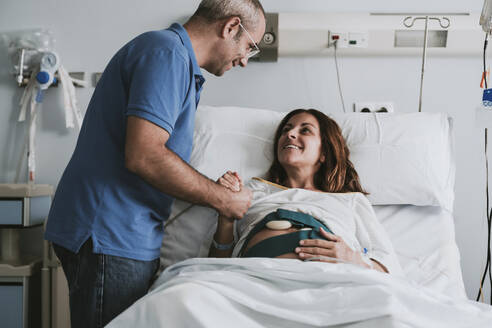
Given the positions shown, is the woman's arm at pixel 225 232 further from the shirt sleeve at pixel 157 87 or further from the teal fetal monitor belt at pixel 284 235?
the shirt sleeve at pixel 157 87

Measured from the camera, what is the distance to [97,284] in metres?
1.22

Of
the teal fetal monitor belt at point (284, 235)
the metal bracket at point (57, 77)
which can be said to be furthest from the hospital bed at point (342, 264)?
the metal bracket at point (57, 77)

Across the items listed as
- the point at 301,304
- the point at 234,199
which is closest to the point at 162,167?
the point at 234,199

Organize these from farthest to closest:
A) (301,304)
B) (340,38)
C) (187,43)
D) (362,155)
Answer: (340,38) → (362,155) → (187,43) → (301,304)

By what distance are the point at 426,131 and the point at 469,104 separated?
550 mm

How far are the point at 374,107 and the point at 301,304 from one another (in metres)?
1.51

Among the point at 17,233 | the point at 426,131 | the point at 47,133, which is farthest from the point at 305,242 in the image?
the point at 47,133

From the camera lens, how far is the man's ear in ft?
4.53

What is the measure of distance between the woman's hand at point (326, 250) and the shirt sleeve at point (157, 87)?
20.8 inches

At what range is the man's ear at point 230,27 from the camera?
1380 millimetres

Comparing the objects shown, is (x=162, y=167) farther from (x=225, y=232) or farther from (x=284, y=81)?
(x=284, y=81)

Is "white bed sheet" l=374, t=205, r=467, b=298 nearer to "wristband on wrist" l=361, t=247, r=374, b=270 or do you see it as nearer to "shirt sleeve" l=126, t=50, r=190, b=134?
"wristband on wrist" l=361, t=247, r=374, b=270

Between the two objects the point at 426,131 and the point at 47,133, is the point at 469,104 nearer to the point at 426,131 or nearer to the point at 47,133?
the point at 426,131

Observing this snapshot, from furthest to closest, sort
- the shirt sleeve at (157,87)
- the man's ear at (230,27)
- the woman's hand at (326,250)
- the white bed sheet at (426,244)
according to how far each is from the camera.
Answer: the white bed sheet at (426,244) < the man's ear at (230,27) < the woman's hand at (326,250) < the shirt sleeve at (157,87)
